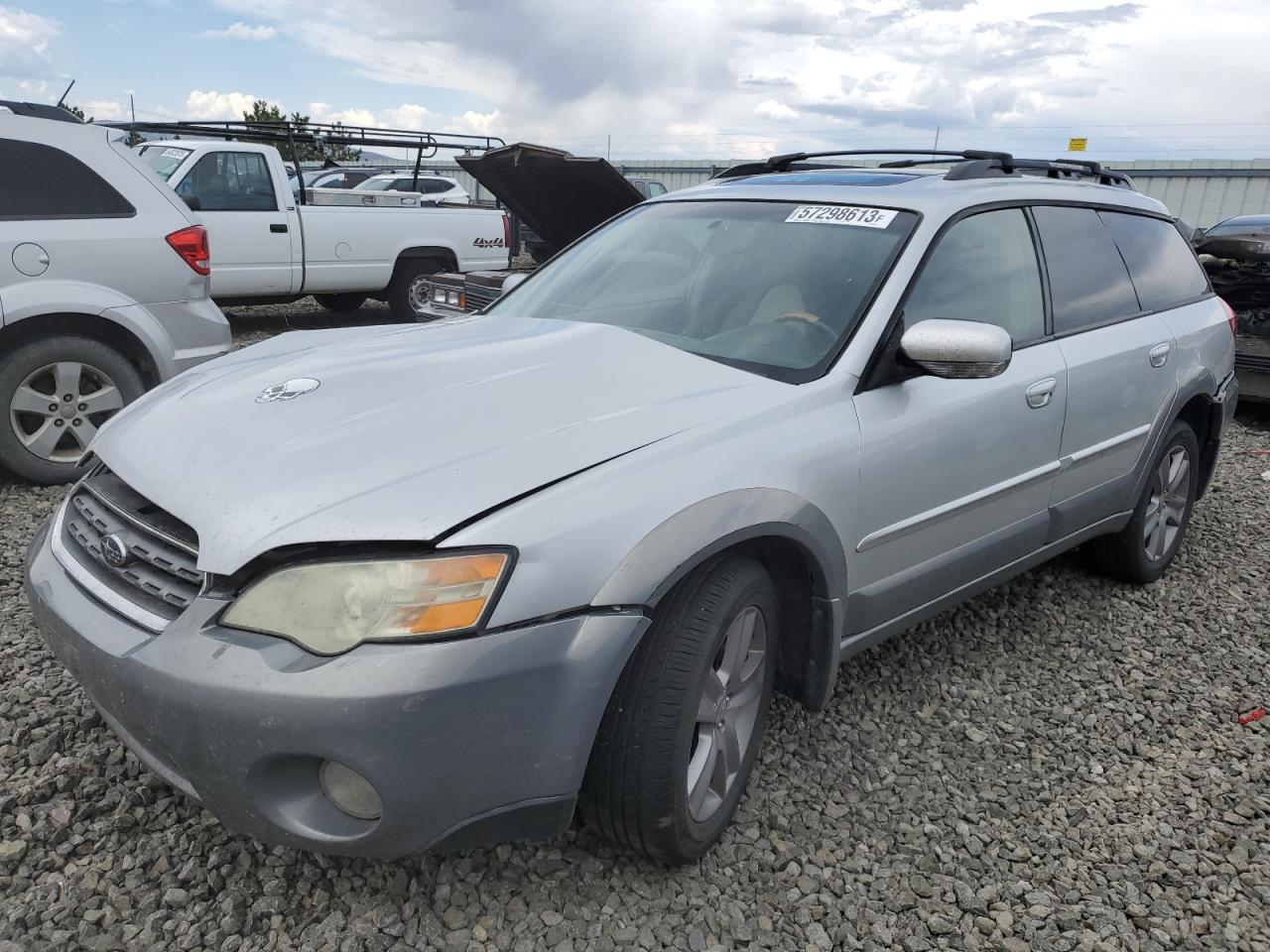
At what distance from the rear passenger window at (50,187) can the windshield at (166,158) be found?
3831 millimetres

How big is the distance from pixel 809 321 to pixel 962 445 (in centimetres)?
58

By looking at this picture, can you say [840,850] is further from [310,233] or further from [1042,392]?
[310,233]

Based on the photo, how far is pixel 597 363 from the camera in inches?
95.9

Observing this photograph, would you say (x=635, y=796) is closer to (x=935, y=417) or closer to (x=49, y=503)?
(x=935, y=417)

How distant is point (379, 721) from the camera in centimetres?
164

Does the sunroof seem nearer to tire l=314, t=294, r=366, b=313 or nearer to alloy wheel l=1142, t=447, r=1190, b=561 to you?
alloy wheel l=1142, t=447, r=1190, b=561

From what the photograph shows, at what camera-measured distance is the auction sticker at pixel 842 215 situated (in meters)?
2.81

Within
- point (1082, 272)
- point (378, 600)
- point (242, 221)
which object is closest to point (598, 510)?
point (378, 600)

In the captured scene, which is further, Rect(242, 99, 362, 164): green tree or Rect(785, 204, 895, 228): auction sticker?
Rect(242, 99, 362, 164): green tree

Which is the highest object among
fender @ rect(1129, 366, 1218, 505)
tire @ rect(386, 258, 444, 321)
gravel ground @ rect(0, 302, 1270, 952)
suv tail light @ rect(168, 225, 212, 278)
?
suv tail light @ rect(168, 225, 212, 278)

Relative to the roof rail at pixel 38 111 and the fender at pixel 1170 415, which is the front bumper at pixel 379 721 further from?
the roof rail at pixel 38 111

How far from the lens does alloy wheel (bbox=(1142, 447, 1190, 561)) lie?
13.0 feet

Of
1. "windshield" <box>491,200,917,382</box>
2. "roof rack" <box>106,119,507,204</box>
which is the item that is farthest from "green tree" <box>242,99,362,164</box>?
"windshield" <box>491,200,917,382</box>

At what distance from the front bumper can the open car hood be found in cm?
443
